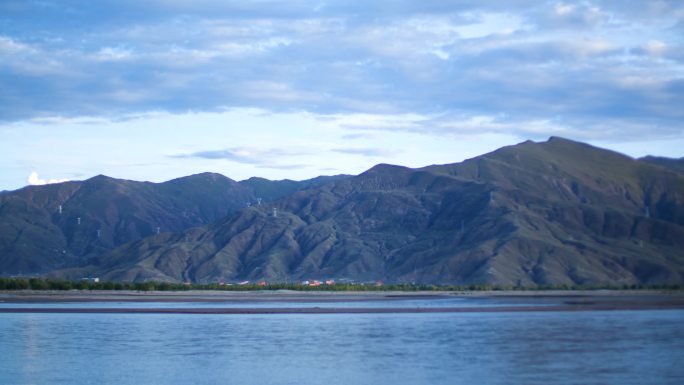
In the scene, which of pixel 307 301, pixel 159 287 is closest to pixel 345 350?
pixel 307 301

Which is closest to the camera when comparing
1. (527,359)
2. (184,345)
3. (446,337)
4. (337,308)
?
(527,359)

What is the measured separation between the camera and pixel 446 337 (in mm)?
56188

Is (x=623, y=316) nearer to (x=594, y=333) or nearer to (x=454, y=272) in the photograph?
(x=594, y=333)

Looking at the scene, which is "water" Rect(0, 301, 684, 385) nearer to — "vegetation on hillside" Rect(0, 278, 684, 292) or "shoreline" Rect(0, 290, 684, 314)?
"shoreline" Rect(0, 290, 684, 314)

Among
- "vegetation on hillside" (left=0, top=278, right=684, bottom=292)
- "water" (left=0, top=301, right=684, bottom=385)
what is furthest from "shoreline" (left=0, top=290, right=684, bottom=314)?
"water" (left=0, top=301, right=684, bottom=385)

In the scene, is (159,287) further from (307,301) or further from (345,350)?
(345,350)

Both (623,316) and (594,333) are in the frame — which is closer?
(594,333)

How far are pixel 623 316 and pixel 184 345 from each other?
39337 mm

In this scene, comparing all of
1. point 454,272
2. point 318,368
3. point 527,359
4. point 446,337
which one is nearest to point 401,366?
point 318,368

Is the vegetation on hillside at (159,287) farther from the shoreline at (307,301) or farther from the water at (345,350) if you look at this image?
the water at (345,350)

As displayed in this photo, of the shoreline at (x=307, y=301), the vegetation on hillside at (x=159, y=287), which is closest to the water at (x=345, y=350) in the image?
the shoreline at (x=307, y=301)

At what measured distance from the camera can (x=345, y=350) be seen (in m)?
49.7

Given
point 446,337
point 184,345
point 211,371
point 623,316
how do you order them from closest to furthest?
point 211,371
point 184,345
point 446,337
point 623,316

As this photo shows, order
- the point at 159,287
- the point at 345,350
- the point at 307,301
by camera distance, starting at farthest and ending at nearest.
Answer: the point at 159,287
the point at 307,301
the point at 345,350
